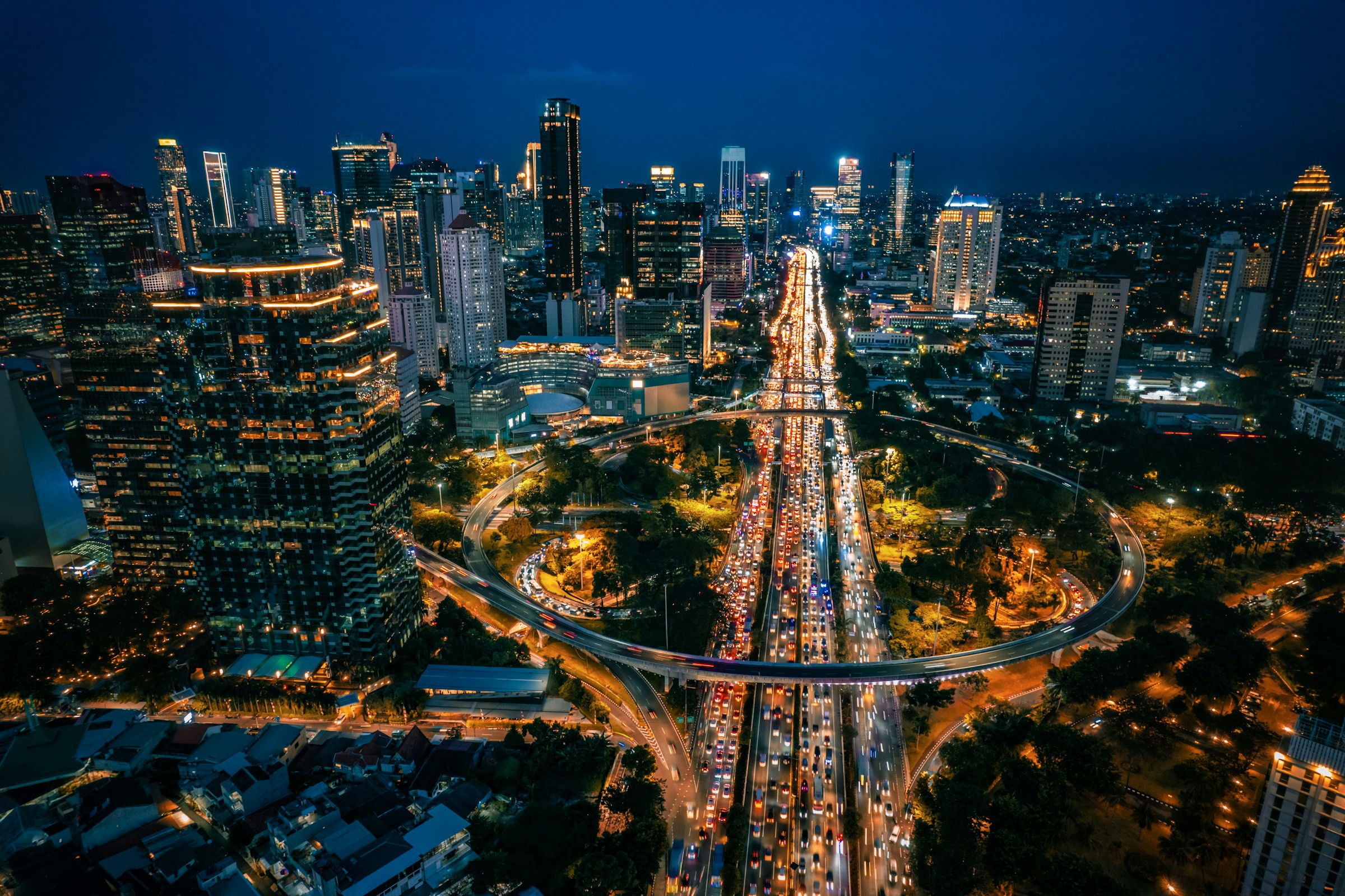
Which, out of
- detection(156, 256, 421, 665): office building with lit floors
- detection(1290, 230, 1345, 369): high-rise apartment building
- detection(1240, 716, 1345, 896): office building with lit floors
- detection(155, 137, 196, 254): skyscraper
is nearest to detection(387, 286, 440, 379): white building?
detection(155, 137, 196, 254): skyscraper

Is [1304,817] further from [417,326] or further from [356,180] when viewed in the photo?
[356,180]

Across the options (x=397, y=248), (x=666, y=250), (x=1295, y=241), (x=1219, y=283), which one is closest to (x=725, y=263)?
(x=666, y=250)

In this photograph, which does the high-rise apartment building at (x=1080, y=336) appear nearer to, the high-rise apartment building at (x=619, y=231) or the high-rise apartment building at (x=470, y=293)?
the high-rise apartment building at (x=619, y=231)

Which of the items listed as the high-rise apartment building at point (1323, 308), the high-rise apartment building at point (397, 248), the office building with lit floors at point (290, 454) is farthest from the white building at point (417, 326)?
the high-rise apartment building at point (1323, 308)

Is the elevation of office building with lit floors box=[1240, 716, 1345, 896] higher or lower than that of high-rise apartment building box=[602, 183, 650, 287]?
lower

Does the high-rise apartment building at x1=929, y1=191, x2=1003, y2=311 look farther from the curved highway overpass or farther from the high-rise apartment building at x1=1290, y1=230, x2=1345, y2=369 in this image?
the curved highway overpass

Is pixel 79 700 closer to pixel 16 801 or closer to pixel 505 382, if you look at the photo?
pixel 16 801
